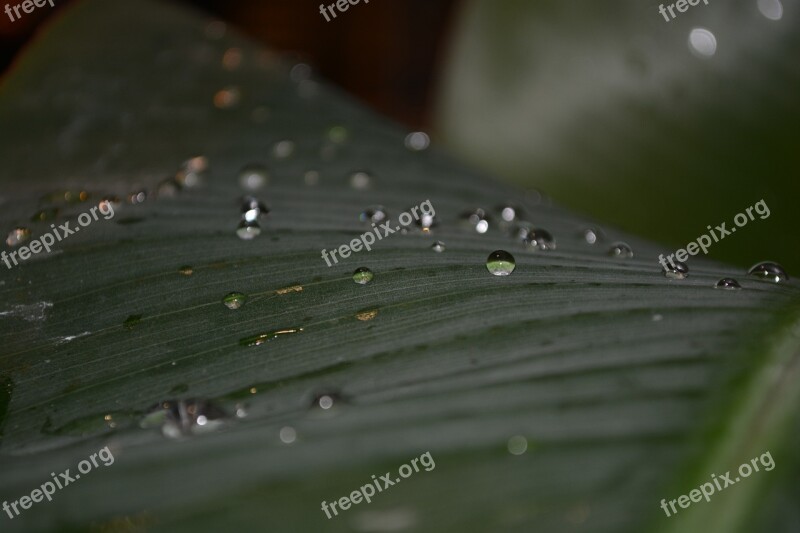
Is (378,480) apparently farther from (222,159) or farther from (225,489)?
(222,159)

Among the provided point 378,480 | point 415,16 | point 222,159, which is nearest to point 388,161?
point 222,159

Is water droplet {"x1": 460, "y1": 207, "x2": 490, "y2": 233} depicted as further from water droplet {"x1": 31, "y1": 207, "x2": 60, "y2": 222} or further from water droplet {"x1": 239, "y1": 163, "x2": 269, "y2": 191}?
water droplet {"x1": 31, "y1": 207, "x2": 60, "y2": 222}

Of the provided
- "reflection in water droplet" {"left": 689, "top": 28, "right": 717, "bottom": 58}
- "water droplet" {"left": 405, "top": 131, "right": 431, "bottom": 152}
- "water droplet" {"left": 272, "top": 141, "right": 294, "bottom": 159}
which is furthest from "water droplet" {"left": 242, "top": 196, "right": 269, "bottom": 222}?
"reflection in water droplet" {"left": 689, "top": 28, "right": 717, "bottom": 58}

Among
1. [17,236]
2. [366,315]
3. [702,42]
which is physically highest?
[702,42]

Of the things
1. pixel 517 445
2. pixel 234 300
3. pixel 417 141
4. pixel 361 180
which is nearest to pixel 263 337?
pixel 234 300

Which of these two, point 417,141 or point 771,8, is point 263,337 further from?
point 771,8

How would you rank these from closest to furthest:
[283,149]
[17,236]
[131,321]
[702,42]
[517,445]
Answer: [517,445] → [131,321] → [17,236] → [283,149] → [702,42]
